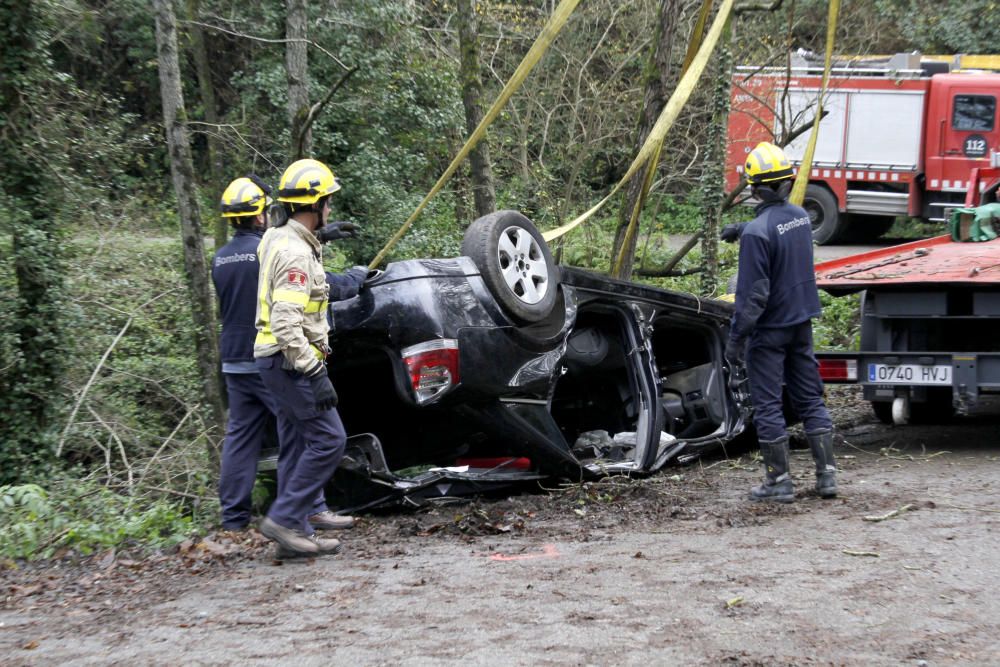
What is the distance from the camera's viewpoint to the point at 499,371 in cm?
554

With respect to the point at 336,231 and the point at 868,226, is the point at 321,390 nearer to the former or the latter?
the point at 336,231

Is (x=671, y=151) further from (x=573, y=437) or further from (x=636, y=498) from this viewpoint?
(x=636, y=498)

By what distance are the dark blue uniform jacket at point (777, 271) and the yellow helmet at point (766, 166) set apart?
18cm

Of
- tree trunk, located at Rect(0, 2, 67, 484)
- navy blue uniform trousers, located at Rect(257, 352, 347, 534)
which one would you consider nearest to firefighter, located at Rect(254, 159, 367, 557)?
navy blue uniform trousers, located at Rect(257, 352, 347, 534)

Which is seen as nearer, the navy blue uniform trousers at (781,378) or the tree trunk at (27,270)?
the navy blue uniform trousers at (781,378)

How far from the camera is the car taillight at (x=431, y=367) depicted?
5.35 metres

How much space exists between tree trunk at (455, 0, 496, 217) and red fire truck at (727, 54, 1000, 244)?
374 inches

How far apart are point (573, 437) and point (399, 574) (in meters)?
2.78

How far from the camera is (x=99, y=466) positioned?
948 centimetres

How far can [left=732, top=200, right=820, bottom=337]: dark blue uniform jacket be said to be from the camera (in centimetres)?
594

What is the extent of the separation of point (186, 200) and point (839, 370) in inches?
223

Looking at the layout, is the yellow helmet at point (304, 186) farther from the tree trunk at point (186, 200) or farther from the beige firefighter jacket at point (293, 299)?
the tree trunk at point (186, 200)

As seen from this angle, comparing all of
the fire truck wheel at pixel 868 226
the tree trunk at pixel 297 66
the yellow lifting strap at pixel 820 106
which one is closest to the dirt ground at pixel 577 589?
the yellow lifting strap at pixel 820 106

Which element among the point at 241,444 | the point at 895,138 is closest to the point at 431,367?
the point at 241,444
